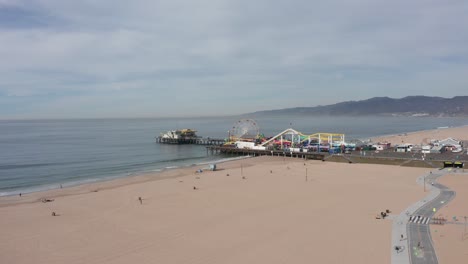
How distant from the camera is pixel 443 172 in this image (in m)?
39.8

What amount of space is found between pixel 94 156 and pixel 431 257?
57.8m

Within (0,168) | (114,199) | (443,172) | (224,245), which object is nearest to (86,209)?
(114,199)

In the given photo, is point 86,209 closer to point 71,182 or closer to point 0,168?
point 71,182

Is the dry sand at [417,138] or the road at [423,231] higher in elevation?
the dry sand at [417,138]

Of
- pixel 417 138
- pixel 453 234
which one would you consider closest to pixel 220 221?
pixel 453 234

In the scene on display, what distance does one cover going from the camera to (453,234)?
19.7 m

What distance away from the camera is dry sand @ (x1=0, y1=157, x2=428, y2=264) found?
59.1ft

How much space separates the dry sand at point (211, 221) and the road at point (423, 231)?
1.23 m

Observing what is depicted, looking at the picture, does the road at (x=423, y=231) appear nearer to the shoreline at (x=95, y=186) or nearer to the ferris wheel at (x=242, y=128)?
the shoreline at (x=95, y=186)

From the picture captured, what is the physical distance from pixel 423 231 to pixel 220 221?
1203 centimetres

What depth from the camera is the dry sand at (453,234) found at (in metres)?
16.9

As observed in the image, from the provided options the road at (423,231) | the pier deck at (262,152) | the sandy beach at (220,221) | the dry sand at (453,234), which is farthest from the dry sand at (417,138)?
the dry sand at (453,234)

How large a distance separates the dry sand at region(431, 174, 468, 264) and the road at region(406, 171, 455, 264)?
1.03 ft

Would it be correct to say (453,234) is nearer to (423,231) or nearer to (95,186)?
(423,231)
